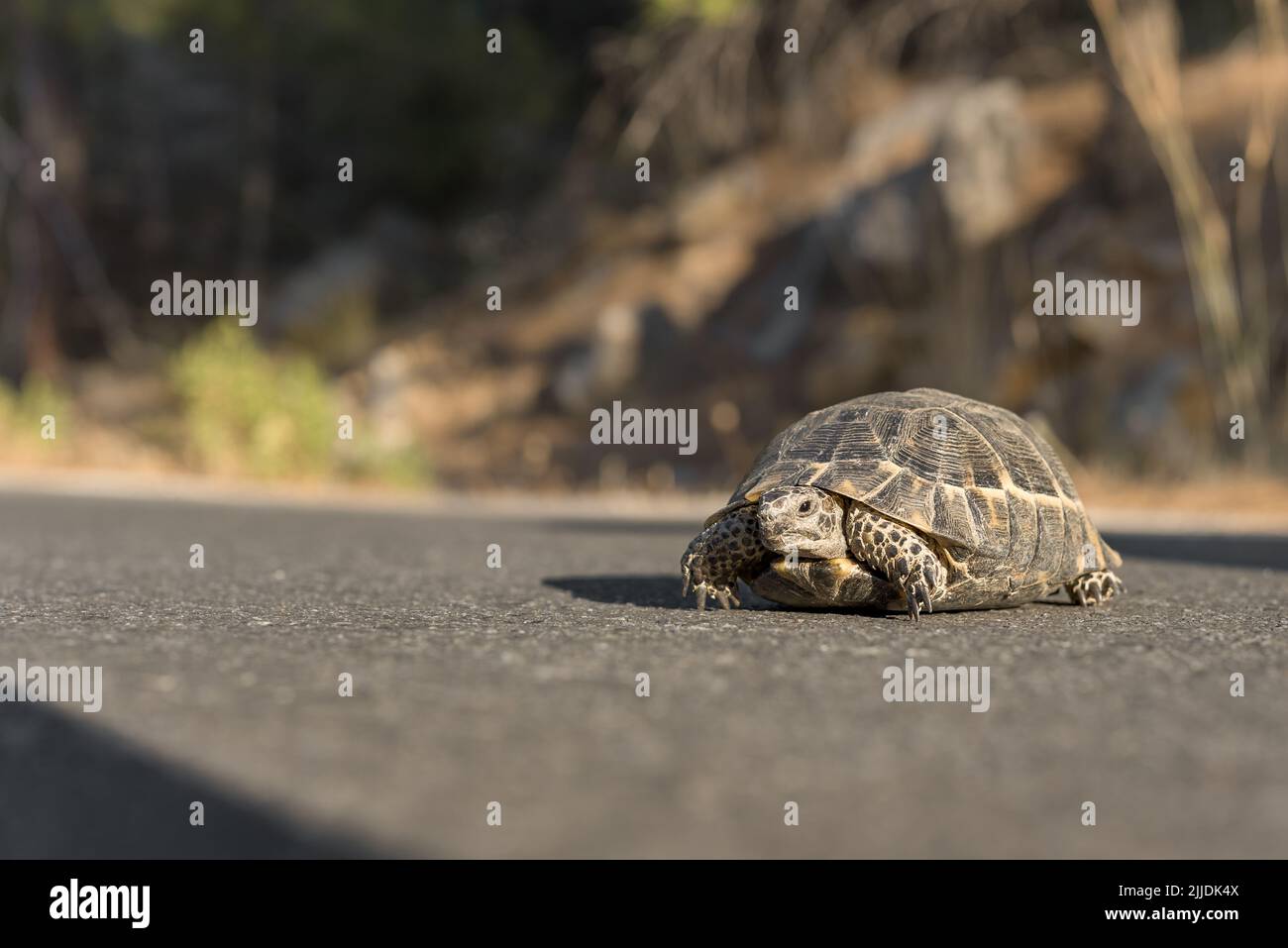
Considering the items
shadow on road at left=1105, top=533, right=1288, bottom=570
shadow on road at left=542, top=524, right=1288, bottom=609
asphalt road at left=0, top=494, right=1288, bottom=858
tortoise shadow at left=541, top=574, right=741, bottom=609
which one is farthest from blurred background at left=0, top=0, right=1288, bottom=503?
asphalt road at left=0, top=494, right=1288, bottom=858

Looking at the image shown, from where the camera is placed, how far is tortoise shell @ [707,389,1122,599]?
12.4ft

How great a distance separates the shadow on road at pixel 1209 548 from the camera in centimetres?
589

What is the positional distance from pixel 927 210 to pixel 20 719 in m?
13.5

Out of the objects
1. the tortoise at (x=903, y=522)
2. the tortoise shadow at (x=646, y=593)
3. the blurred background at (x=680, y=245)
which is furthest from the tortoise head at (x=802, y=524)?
the blurred background at (x=680, y=245)

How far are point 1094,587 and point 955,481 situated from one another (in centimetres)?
79

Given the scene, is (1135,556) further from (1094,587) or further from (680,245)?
(680,245)

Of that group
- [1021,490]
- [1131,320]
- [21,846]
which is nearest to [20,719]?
[21,846]

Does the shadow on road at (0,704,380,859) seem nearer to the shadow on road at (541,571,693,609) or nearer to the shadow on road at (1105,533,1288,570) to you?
the shadow on road at (541,571,693,609)

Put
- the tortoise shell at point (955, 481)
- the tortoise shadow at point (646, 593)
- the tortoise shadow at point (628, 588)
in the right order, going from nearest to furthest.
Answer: the tortoise shell at point (955, 481) → the tortoise shadow at point (646, 593) → the tortoise shadow at point (628, 588)

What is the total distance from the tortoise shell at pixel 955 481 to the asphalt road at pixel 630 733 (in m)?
0.20

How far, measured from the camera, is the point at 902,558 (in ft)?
12.1

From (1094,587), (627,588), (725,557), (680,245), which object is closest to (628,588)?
(627,588)

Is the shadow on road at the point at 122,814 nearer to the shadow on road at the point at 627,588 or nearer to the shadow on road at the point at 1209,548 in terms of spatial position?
the shadow on road at the point at 627,588

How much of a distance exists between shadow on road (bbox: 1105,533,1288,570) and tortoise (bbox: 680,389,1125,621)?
192cm
